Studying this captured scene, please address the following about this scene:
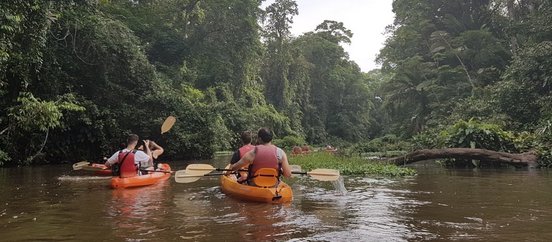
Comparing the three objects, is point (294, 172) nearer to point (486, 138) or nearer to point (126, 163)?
point (126, 163)

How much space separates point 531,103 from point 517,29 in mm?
7402

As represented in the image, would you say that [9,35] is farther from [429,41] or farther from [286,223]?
[429,41]

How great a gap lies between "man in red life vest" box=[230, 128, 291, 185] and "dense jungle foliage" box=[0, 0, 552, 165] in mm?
7754

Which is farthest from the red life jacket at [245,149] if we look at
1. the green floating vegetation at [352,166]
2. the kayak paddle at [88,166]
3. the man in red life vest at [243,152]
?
the kayak paddle at [88,166]

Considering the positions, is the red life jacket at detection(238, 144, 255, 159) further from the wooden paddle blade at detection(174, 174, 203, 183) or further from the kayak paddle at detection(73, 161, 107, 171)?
the kayak paddle at detection(73, 161, 107, 171)

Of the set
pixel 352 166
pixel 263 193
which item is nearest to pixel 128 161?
pixel 263 193

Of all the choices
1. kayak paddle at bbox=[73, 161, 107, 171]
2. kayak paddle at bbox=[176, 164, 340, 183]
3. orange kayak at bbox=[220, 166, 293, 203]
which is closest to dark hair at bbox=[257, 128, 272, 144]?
orange kayak at bbox=[220, 166, 293, 203]

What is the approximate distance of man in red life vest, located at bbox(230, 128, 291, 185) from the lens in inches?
280

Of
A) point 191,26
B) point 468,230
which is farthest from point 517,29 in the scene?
point 468,230

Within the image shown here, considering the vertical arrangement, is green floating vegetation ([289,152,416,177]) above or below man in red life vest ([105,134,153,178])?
below

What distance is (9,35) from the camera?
12.0m

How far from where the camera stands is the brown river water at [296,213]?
4.77 meters

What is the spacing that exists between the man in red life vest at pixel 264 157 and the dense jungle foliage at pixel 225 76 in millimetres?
7754

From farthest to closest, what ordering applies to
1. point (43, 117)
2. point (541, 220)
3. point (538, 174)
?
1. point (43, 117)
2. point (538, 174)
3. point (541, 220)
